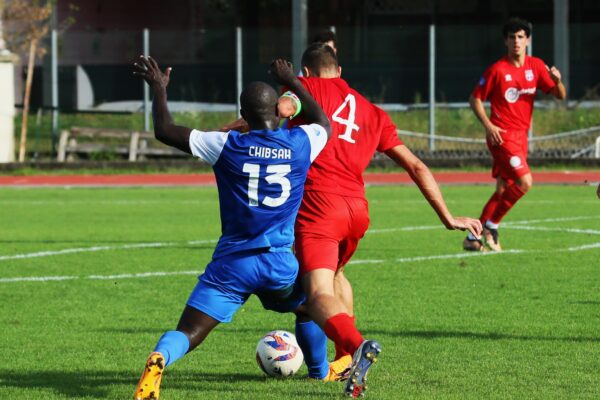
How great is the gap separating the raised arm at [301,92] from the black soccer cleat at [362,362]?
4.11ft

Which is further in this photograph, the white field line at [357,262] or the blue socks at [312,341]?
the white field line at [357,262]

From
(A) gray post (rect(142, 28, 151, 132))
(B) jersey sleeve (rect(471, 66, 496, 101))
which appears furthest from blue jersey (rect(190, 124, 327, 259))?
(A) gray post (rect(142, 28, 151, 132))

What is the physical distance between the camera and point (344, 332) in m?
6.52

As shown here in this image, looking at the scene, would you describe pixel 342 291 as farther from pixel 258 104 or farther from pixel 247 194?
pixel 258 104

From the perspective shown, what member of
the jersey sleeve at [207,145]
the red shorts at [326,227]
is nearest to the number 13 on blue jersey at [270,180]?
the jersey sleeve at [207,145]

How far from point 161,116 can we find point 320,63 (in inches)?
52.6

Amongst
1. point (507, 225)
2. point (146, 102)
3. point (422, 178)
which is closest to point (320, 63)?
point (422, 178)

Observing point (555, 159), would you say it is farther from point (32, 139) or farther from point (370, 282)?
point (370, 282)

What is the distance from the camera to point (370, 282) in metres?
11.5

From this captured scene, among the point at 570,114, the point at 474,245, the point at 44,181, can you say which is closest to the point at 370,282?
the point at 474,245

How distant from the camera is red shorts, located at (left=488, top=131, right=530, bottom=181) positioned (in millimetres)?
14133

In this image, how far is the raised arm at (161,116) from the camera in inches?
260

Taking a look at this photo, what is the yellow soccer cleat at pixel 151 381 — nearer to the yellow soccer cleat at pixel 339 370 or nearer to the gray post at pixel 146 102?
the yellow soccer cleat at pixel 339 370

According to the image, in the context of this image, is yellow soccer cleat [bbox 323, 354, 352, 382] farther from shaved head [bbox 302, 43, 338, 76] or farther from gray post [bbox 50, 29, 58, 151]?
gray post [bbox 50, 29, 58, 151]
